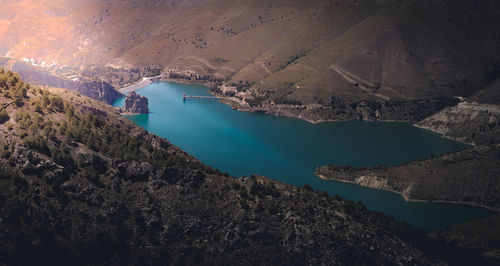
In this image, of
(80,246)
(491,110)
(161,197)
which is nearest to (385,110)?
(491,110)

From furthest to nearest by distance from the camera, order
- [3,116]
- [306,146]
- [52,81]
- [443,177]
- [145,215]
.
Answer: [52,81] < [306,146] < [443,177] < [3,116] < [145,215]

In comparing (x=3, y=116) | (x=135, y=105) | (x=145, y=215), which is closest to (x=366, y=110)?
(x=135, y=105)

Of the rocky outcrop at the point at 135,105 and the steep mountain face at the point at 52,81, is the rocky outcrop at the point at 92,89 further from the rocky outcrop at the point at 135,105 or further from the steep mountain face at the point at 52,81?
the rocky outcrop at the point at 135,105

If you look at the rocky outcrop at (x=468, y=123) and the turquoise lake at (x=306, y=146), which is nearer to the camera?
the turquoise lake at (x=306, y=146)

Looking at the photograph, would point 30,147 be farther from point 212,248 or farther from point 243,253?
point 243,253

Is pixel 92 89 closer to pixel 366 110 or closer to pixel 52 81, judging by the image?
pixel 52 81

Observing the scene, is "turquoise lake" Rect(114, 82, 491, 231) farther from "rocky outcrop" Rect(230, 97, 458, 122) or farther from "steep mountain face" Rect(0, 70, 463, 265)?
"steep mountain face" Rect(0, 70, 463, 265)

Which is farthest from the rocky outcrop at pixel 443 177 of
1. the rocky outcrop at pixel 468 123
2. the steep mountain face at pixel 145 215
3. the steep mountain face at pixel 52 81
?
the steep mountain face at pixel 52 81
